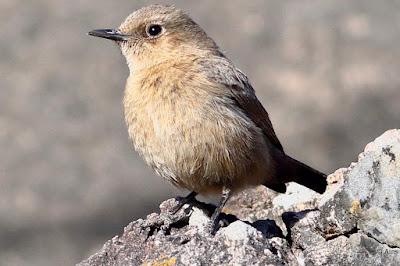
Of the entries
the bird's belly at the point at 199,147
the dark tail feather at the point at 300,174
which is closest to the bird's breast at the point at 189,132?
the bird's belly at the point at 199,147

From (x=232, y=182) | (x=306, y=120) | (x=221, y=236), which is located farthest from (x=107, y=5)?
(x=221, y=236)

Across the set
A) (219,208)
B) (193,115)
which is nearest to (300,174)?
(219,208)

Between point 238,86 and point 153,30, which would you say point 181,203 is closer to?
point 238,86

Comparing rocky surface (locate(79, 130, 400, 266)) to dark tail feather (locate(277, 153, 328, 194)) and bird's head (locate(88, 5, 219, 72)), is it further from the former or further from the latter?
bird's head (locate(88, 5, 219, 72))

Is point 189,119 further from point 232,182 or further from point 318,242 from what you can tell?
point 318,242

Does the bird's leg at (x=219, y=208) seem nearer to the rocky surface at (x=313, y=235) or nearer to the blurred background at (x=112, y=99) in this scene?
the rocky surface at (x=313, y=235)
